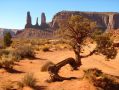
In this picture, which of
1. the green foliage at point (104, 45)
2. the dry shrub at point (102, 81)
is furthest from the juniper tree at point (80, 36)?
the dry shrub at point (102, 81)

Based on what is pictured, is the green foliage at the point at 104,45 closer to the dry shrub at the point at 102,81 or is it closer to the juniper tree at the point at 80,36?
the juniper tree at the point at 80,36

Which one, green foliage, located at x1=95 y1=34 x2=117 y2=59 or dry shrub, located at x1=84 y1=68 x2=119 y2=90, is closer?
dry shrub, located at x1=84 y1=68 x2=119 y2=90

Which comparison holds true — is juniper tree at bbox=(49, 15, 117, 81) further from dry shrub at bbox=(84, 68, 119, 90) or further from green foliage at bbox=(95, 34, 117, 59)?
dry shrub at bbox=(84, 68, 119, 90)

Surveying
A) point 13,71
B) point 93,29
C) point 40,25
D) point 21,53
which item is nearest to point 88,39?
point 93,29

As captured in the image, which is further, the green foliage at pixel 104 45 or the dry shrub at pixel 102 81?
the green foliage at pixel 104 45

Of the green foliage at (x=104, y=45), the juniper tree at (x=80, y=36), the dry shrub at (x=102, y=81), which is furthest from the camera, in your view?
the juniper tree at (x=80, y=36)

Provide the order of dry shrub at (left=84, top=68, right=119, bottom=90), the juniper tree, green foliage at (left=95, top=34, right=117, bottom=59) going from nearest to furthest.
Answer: dry shrub at (left=84, top=68, right=119, bottom=90)
green foliage at (left=95, top=34, right=117, bottom=59)
the juniper tree

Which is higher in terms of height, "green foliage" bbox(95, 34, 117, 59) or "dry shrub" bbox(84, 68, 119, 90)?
"green foliage" bbox(95, 34, 117, 59)

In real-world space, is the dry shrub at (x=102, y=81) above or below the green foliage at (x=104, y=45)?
below

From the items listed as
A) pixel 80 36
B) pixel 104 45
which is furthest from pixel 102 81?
pixel 80 36

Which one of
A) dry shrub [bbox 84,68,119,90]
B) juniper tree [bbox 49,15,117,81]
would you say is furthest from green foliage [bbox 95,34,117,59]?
dry shrub [bbox 84,68,119,90]

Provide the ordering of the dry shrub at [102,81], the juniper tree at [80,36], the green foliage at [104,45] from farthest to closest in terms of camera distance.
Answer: the juniper tree at [80,36]
the green foliage at [104,45]
the dry shrub at [102,81]

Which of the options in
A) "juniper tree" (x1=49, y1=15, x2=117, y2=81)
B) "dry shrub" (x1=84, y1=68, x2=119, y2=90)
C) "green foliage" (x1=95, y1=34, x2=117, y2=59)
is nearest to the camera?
"dry shrub" (x1=84, y1=68, x2=119, y2=90)

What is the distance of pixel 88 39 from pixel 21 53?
14.6 m
